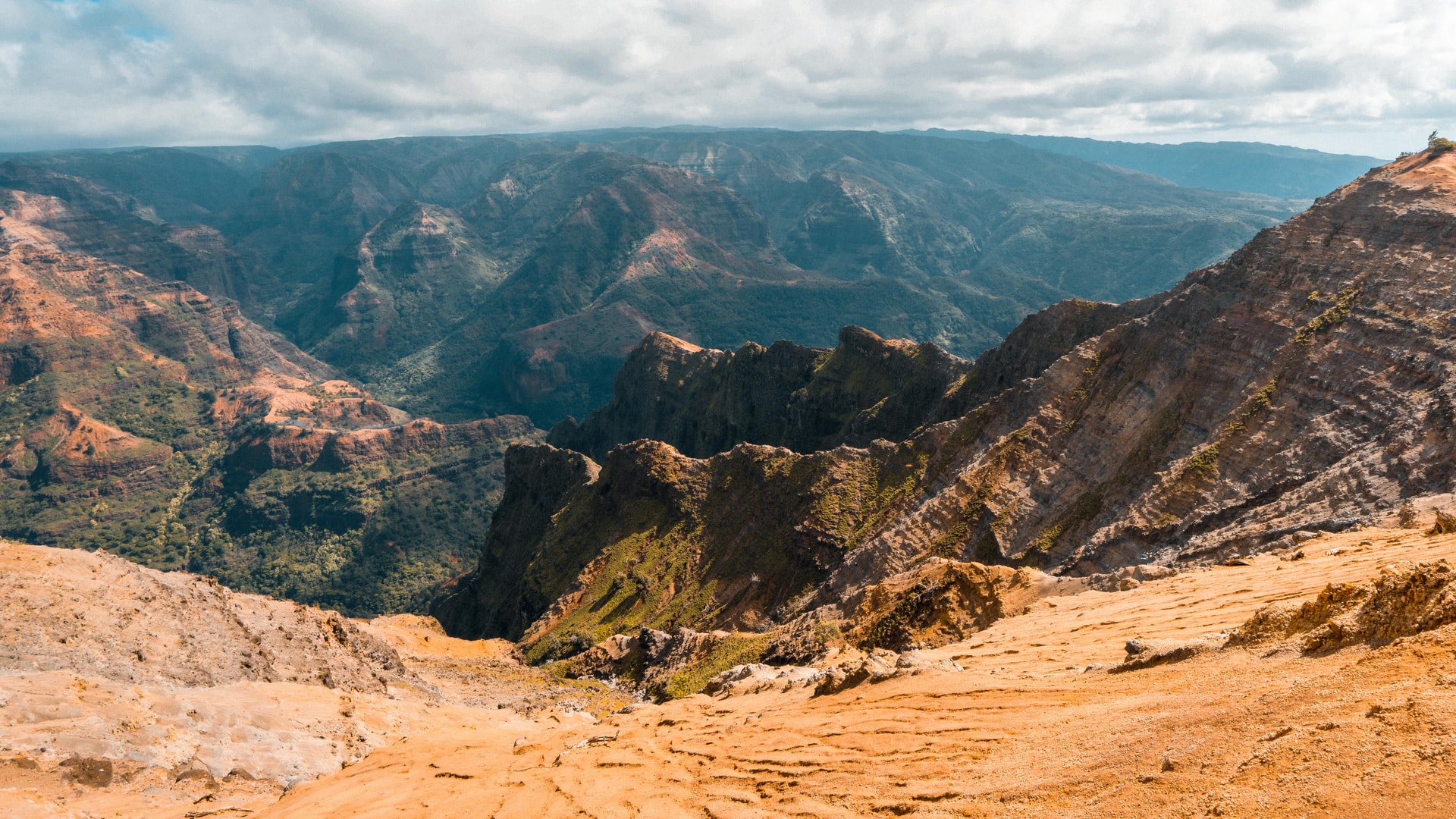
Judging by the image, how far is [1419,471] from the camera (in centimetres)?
3634

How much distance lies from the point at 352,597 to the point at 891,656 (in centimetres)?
18311

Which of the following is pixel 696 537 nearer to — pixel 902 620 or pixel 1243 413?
pixel 902 620

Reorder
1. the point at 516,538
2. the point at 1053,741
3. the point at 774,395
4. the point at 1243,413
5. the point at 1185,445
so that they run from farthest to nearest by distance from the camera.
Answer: the point at 774,395 < the point at 516,538 < the point at 1185,445 < the point at 1243,413 < the point at 1053,741

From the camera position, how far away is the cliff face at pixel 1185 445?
4216 cm

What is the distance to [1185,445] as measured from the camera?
52531 millimetres

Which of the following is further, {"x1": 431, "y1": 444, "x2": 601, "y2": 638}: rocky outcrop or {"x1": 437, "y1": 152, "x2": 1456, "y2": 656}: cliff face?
{"x1": 431, "y1": 444, "x2": 601, "y2": 638}: rocky outcrop

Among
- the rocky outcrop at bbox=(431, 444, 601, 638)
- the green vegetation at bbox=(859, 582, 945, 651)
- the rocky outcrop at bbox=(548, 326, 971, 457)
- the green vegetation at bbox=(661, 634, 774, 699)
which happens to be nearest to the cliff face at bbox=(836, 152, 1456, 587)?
the green vegetation at bbox=(661, 634, 774, 699)

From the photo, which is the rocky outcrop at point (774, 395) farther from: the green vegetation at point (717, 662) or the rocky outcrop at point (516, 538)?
the green vegetation at point (717, 662)

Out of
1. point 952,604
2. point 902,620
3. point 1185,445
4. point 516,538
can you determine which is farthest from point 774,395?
point 952,604

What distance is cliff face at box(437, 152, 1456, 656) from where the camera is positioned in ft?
138

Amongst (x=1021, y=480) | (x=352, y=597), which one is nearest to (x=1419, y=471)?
(x=1021, y=480)

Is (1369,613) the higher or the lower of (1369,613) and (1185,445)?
the higher

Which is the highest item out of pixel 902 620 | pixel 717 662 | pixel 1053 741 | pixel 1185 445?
pixel 1053 741

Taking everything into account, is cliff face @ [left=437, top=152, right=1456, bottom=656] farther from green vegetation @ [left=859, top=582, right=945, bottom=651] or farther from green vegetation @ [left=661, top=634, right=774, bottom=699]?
green vegetation @ [left=859, top=582, right=945, bottom=651]
